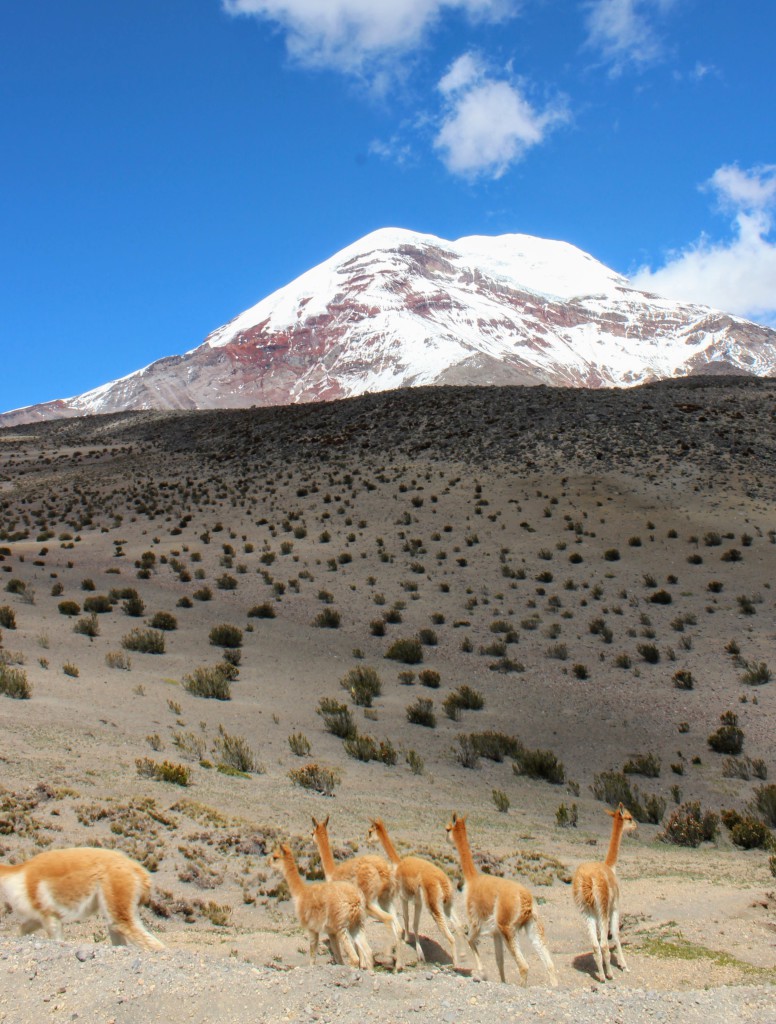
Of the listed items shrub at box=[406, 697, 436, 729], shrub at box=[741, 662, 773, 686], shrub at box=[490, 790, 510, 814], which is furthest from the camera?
shrub at box=[741, 662, 773, 686]

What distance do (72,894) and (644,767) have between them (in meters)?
13.4

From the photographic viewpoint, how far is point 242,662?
23000 millimetres

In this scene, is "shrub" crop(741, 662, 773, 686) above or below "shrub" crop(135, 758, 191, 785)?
below

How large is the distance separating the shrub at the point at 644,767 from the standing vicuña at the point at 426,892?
416 inches

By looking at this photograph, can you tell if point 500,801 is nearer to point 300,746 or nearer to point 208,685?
point 300,746

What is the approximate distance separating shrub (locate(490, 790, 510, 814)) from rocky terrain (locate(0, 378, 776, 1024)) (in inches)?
1.6

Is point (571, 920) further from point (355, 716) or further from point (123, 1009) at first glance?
point (355, 716)

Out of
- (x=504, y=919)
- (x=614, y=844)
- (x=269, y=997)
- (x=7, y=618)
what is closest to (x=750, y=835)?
(x=614, y=844)

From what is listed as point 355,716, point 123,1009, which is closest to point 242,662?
point 355,716

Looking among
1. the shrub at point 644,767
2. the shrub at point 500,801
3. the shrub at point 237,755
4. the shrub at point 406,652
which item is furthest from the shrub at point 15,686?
the shrub at point 644,767

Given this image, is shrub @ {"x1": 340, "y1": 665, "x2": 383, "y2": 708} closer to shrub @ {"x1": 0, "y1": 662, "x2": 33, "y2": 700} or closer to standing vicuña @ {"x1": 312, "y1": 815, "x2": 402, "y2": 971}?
shrub @ {"x1": 0, "y1": 662, "x2": 33, "y2": 700}

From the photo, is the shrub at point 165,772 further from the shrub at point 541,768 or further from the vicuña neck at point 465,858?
the shrub at point 541,768

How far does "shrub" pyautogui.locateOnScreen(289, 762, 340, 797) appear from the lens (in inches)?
523

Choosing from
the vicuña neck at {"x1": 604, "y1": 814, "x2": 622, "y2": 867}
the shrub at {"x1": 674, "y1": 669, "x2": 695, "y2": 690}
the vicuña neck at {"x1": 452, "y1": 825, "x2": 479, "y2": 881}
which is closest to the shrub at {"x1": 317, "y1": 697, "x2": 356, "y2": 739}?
the shrub at {"x1": 674, "y1": 669, "x2": 695, "y2": 690}
